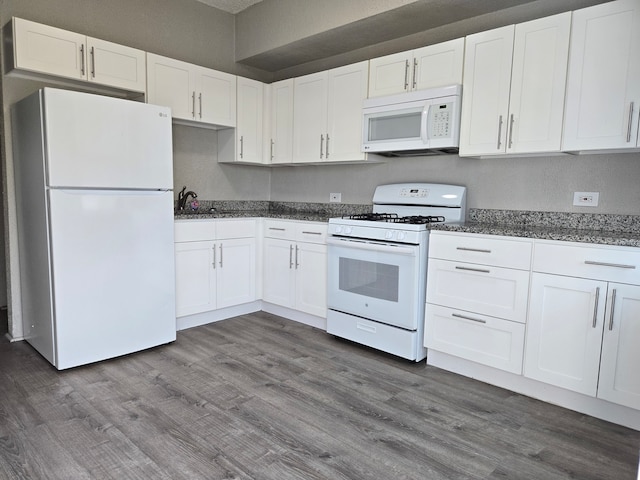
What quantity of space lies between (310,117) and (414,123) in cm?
108

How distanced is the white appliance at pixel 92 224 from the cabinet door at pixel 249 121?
1.06m

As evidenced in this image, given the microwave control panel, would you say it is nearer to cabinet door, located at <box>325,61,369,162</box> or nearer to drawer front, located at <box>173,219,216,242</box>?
cabinet door, located at <box>325,61,369,162</box>

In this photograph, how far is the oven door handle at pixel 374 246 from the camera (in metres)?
2.70

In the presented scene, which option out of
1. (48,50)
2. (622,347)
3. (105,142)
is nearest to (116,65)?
(48,50)

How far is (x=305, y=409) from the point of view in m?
2.20

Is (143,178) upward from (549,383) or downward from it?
upward

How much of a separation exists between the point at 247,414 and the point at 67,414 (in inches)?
35.0

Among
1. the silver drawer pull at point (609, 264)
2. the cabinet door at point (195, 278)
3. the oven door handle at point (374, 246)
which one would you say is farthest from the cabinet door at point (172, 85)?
the silver drawer pull at point (609, 264)

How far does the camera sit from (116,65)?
3.01m

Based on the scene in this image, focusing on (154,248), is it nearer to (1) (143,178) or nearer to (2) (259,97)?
(1) (143,178)

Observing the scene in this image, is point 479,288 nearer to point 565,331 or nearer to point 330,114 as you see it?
point 565,331

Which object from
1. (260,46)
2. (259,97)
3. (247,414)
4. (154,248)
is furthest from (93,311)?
(260,46)

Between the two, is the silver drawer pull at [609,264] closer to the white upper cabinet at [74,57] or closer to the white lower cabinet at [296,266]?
the white lower cabinet at [296,266]

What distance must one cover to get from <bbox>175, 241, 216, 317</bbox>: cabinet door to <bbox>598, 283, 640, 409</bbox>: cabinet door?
269 cm
